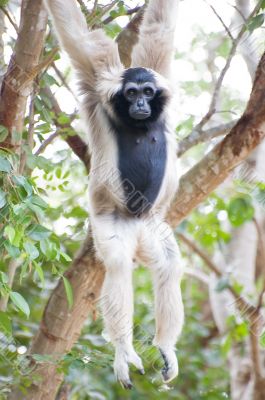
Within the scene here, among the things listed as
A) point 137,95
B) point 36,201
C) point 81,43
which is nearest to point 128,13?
point 81,43

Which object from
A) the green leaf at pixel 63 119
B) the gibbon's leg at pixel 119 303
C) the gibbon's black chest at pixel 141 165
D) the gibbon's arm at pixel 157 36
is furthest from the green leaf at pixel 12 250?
the gibbon's arm at pixel 157 36

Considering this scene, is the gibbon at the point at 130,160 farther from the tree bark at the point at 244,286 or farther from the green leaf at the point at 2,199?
the green leaf at the point at 2,199

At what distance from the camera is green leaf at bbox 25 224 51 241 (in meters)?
3.88

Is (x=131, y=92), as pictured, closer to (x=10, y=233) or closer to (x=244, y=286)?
(x=10, y=233)

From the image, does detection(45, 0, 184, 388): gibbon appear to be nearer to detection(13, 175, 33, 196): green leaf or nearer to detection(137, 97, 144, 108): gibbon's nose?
detection(137, 97, 144, 108): gibbon's nose

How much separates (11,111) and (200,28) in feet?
14.8

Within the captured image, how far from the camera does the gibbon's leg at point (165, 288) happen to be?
506cm

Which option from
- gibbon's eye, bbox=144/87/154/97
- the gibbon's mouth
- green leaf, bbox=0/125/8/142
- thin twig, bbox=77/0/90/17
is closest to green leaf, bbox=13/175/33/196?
green leaf, bbox=0/125/8/142

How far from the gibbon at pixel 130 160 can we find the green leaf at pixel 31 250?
121 cm

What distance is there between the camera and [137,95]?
5.21 m

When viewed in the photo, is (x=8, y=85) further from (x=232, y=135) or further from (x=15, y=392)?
(x=15, y=392)

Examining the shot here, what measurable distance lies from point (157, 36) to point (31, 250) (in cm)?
261

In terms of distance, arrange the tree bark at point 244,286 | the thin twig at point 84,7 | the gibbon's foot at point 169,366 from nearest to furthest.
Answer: the gibbon's foot at point 169,366 < the thin twig at point 84,7 < the tree bark at point 244,286

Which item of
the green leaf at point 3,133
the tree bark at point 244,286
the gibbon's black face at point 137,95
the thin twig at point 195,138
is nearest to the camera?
the green leaf at point 3,133
